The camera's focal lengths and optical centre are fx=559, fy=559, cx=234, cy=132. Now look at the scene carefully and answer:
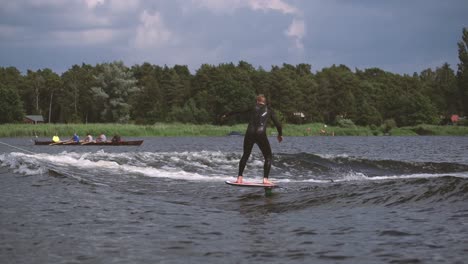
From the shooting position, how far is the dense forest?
112 m

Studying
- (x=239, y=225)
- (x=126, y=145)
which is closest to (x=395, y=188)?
(x=239, y=225)

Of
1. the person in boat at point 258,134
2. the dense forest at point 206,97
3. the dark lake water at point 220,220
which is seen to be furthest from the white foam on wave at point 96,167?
the dense forest at point 206,97

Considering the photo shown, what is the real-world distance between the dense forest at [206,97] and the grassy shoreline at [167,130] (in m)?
17.2

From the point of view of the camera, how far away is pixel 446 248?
25.5 ft

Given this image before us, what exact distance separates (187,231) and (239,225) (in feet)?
3.68

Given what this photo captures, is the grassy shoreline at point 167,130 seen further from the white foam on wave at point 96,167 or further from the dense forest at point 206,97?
the white foam on wave at point 96,167

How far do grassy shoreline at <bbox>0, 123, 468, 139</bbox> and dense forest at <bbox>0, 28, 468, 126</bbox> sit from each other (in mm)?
17205

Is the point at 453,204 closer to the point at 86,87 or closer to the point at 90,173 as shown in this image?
the point at 90,173

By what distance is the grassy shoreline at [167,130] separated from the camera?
62.6 m

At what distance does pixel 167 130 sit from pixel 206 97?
5258 centimetres

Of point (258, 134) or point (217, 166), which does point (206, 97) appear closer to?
point (217, 166)

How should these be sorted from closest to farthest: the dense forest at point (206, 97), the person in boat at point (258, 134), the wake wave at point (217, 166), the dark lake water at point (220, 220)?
the dark lake water at point (220, 220) < the person in boat at point (258, 134) < the wake wave at point (217, 166) < the dense forest at point (206, 97)

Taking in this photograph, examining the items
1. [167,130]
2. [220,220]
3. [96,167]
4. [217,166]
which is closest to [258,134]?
[220,220]

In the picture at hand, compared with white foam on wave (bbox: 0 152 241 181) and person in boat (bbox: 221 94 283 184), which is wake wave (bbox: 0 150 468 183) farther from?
person in boat (bbox: 221 94 283 184)
